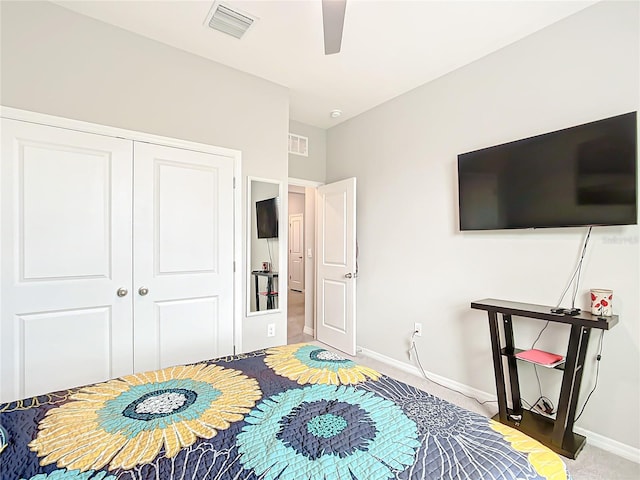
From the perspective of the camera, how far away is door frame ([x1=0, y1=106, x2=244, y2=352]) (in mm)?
2014

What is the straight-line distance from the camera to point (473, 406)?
8.32 feet

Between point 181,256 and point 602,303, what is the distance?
283 centimetres

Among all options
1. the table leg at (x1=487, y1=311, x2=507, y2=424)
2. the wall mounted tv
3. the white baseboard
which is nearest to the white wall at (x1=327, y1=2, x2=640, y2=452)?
the white baseboard

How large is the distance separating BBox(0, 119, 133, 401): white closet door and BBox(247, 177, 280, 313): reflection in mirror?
97 centimetres

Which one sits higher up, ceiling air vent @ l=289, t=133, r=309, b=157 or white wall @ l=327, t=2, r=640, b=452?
ceiling air vent @ l=289, t=133, r=309, b=157

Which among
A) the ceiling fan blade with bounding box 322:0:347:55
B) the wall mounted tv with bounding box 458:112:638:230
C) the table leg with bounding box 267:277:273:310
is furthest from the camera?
the table leg with bounding box 267:277:273:310

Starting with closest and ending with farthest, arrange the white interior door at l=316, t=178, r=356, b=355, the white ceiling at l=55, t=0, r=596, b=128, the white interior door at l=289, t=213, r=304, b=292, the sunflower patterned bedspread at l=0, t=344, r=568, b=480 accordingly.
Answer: the sunflower patterned bedspread at l=0, t=344, r=568, b=480 → the white ceiling at l=55, t=0, r=596, b=128 → the white interior door at l=316, t=178, r=356, b=355 → the white interior door at l=289, t=213, r=304, b=292

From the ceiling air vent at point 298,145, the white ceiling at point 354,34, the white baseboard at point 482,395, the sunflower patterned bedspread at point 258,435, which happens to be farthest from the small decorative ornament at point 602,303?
the ceiling air vent at point 298,145

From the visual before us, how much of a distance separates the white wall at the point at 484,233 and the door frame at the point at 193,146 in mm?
1510

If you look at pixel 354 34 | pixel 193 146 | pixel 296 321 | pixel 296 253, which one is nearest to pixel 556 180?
pixel 354 34

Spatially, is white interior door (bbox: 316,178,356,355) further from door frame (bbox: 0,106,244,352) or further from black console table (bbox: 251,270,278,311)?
door frame (bbox: 0,106,244,352)

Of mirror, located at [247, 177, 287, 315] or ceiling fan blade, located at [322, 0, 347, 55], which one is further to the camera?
mirror, located at [247, 177, 287, 315]

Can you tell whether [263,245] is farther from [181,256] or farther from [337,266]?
[337,266]

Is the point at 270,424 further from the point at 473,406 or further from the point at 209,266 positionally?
the point at 473,406
